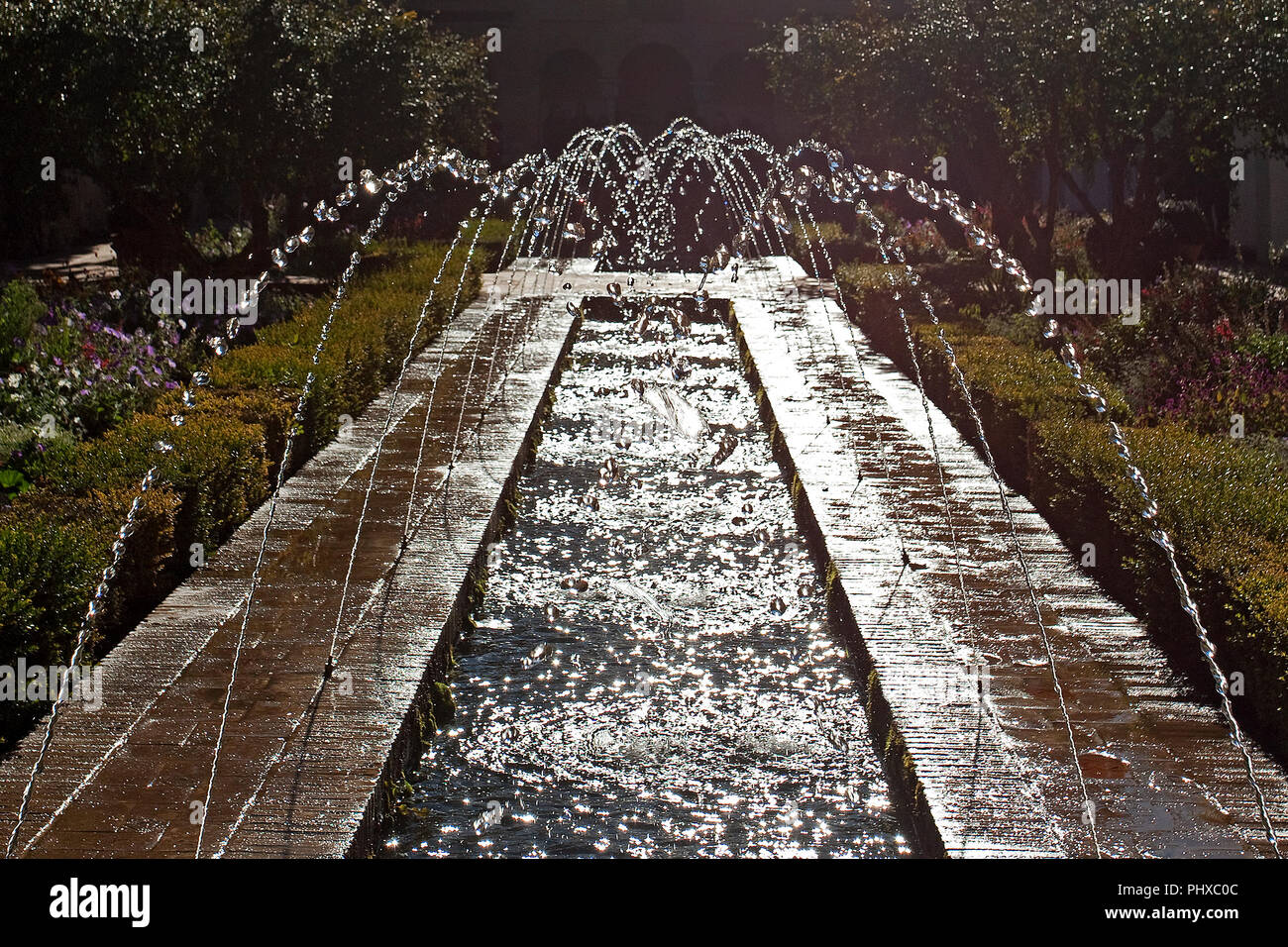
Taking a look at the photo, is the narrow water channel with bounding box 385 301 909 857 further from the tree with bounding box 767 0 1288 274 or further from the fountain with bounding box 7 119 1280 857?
the tree with bounding box 767 0 1288 274

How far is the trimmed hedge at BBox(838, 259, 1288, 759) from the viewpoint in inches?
165

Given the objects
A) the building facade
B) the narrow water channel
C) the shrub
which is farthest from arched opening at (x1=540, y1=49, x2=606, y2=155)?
the narrow water channel

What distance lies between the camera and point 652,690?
4.62 meters

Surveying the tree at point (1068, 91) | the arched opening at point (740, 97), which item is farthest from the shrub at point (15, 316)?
the arched opening at point (740, 97)

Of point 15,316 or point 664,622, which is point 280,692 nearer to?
point 664,622

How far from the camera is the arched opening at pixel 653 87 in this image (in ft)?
125

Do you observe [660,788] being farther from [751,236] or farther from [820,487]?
[751,236]

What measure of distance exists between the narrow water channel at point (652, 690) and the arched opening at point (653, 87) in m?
32.3

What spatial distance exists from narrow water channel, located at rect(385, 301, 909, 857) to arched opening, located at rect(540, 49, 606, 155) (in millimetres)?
31669

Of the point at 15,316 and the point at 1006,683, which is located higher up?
the point at 15,316

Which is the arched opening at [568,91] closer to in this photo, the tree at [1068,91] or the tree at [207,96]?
the tree at [207,96]

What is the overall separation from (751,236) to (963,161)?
4.94 m

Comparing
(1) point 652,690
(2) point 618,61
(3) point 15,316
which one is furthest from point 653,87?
(1) point 652,690

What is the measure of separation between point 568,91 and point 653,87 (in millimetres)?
2529
